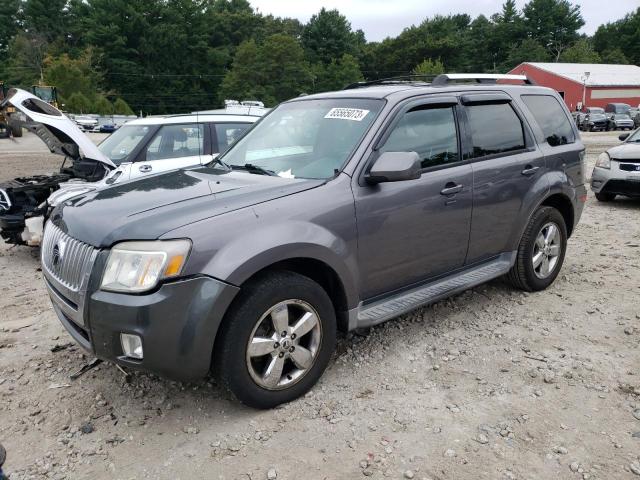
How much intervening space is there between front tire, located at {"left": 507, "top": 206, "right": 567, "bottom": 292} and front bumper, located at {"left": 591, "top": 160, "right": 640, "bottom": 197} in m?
4.79

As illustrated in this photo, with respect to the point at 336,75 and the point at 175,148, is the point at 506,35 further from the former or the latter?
the point at 175,148

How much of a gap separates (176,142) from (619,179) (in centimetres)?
724

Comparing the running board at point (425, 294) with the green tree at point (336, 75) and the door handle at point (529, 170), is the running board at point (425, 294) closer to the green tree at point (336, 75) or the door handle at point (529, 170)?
the door handle at point (529, 170)

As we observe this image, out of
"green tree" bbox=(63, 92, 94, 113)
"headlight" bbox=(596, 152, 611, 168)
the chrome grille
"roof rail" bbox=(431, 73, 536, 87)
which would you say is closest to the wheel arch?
"roof rail" bbox=(431, 73, 536, 87)

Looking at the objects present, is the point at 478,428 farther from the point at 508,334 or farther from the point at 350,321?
the point at 508,334

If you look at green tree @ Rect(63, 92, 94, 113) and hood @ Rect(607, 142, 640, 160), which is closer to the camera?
hood @ Rect(607, 142, 640, 160)

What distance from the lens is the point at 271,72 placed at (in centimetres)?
7100

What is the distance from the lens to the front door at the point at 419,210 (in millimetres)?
3468

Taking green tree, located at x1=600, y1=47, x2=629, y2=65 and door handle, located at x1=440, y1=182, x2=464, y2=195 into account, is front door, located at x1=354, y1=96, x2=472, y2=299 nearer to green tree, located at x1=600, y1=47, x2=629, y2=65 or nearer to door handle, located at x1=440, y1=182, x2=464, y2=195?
door handle, located at x1=440, y1=182, x2=464, y2=195

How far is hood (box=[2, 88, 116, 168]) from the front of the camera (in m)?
6.00

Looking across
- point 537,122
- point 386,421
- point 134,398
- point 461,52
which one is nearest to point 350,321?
point 386,421

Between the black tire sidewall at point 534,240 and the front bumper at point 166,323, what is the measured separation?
9.78ft

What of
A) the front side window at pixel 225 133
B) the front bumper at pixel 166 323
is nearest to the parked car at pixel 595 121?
the front side window at pixel 225 133

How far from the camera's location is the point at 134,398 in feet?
11.0
